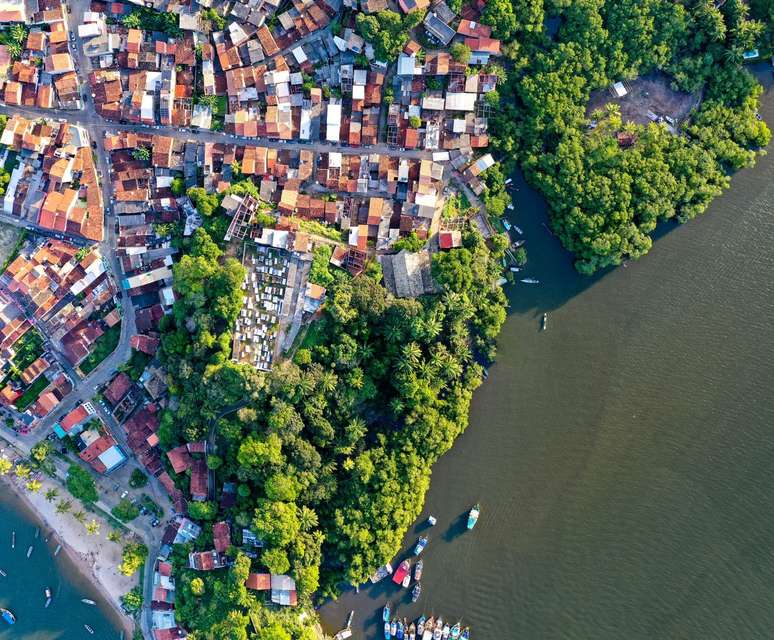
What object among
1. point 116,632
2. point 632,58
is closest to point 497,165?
point 632,58

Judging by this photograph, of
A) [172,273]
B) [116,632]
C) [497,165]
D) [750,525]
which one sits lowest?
[116,632]

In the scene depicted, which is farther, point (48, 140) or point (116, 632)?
point (116, 632)

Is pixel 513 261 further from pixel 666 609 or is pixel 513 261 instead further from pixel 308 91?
pixel 666 609

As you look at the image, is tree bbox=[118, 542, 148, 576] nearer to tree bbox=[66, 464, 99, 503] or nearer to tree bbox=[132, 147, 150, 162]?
tree bbox=[66, 464, 99, 503]

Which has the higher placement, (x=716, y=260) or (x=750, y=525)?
(x=716, y=260)

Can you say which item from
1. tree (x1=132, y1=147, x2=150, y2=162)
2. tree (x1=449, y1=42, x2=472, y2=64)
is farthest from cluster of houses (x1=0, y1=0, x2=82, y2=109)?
tree (x1=449, y1=42, x2=472, y2=64)

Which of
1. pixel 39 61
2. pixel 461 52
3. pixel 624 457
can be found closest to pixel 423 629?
pixel 624 457
